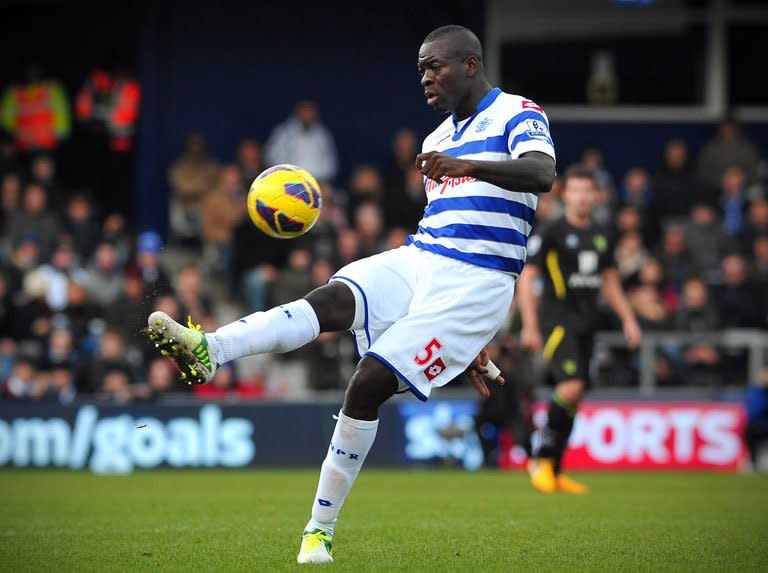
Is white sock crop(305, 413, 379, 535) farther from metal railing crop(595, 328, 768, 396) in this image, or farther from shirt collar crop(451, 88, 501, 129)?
metal railing crop(595, 328, 768, 396)

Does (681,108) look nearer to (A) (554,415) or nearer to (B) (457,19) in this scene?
(B) (457,19)

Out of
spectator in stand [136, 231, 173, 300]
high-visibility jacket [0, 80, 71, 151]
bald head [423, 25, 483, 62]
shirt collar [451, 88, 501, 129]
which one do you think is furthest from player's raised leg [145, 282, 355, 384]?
high-visibility jacket [0, 80, 71, 151]

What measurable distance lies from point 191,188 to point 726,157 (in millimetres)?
7567

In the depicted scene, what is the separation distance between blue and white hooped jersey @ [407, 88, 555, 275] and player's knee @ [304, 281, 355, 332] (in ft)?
1.72

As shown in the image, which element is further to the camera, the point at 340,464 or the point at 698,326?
the point at 698,326

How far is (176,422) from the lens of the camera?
15.0m

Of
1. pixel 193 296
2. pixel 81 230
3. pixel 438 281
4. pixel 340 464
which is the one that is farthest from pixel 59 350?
pixel 438 281

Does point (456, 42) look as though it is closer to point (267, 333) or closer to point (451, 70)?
point (451, 70)

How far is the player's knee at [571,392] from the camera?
438 inches

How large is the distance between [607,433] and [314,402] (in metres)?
3.43

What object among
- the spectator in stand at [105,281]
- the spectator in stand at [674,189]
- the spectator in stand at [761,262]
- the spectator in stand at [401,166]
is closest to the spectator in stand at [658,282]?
the spectator in stand at [761,262]

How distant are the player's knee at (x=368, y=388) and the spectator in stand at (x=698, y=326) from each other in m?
10.2

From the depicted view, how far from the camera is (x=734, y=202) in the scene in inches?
727

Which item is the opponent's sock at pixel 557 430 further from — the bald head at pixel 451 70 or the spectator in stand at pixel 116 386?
the spectator in stand at pixel 116 386
